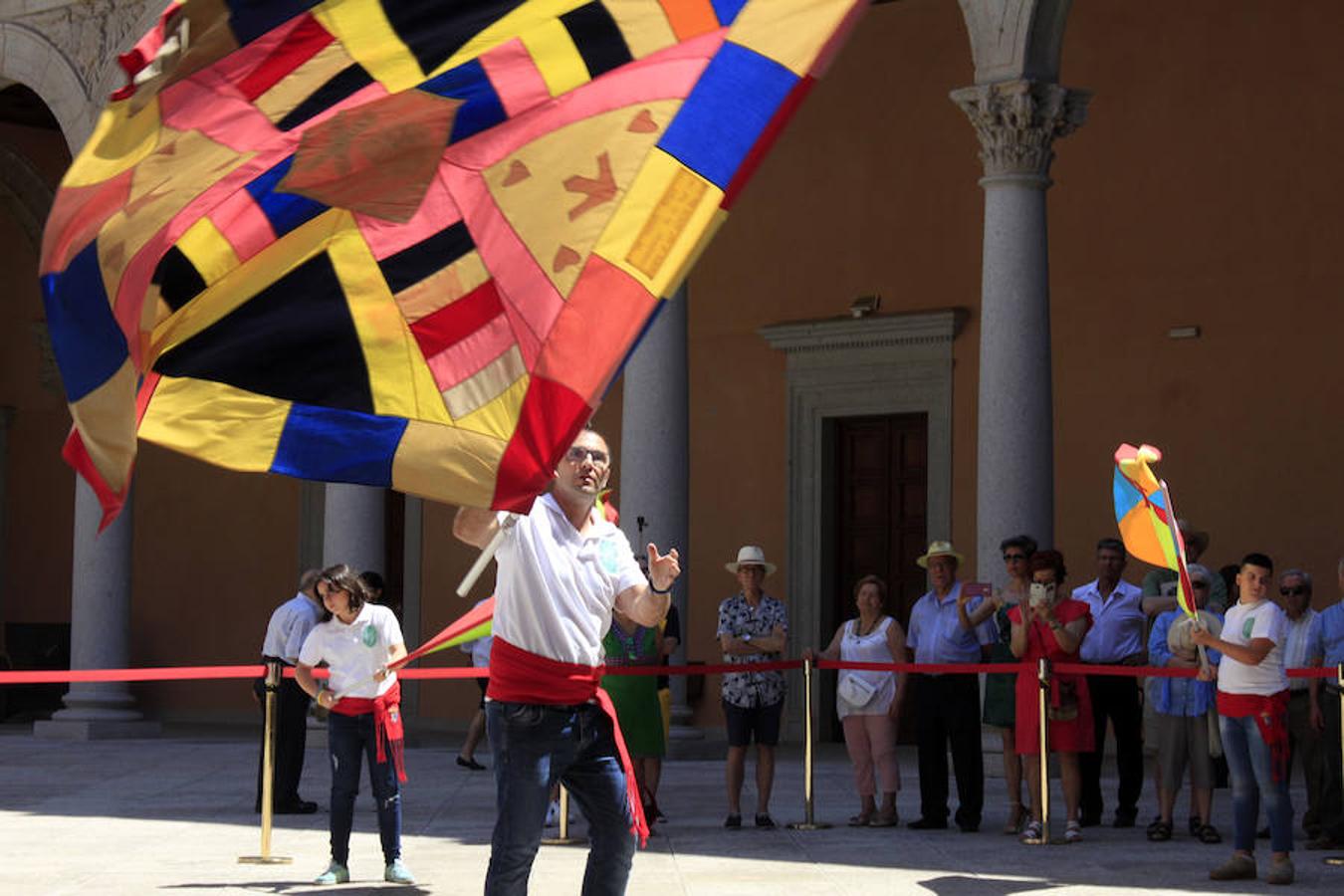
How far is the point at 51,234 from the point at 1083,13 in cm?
1443

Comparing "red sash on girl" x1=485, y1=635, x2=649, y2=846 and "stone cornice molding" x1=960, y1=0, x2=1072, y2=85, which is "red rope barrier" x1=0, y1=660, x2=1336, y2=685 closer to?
"red sash on girl" x1=485, y1=635, x2=649, y2=846

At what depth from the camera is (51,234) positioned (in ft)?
18.6

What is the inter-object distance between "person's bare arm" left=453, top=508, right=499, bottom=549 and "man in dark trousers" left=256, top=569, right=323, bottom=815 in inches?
289

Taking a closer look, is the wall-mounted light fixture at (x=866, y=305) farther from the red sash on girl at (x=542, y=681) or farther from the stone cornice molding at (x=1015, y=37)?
the red sash on girl at (x=542, y=681)

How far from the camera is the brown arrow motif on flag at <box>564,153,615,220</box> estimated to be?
5.72m

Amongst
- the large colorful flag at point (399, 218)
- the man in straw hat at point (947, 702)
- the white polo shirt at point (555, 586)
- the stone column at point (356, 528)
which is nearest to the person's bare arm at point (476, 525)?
the white polo shirt at point (555, 586)

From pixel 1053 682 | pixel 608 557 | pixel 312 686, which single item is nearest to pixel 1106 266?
pixel 1053 682

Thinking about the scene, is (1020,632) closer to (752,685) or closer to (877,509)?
(752,685)

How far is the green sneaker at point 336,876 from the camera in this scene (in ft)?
33.1

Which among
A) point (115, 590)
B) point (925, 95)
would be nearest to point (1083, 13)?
point (925, 95)

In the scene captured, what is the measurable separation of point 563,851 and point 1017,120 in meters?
A: 6.40

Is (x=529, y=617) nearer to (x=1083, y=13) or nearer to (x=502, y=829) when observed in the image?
(x=502, y=829)

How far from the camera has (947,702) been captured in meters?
12.5

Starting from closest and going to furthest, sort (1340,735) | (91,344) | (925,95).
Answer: (91,344)
(1340,735)
(925,95)
